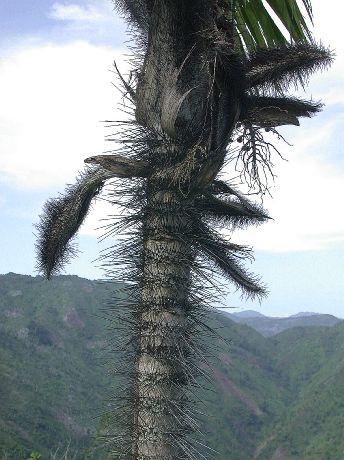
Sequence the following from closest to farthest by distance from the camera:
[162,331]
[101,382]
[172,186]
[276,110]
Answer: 1. [162,331]
2. [172,186]
3. [276,110]
4. [101,382]

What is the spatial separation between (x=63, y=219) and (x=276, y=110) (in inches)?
51.2

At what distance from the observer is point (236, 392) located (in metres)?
92.0

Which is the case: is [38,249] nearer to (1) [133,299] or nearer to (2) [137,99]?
(1) [133,299]

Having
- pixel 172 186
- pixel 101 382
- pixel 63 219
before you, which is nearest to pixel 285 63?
pixel 172 186

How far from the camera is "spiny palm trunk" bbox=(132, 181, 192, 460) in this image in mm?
2855

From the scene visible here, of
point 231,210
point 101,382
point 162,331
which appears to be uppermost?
point 231,210

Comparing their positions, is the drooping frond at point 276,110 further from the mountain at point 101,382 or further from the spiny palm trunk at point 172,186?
the mountain at point 101,382

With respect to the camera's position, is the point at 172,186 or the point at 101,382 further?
the point at 101,382

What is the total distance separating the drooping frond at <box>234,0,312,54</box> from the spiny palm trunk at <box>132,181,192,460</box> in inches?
41.1

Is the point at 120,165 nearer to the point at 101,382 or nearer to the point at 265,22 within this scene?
the point at 265,22

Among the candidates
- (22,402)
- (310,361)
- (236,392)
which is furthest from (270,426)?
(22,402)

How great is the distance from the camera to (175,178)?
2.93m

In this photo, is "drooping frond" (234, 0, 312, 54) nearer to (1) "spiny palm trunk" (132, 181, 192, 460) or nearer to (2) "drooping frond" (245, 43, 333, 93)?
(2) "drooping frond" (245, 43, 333, 93)

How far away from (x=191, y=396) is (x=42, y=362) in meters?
78.3
